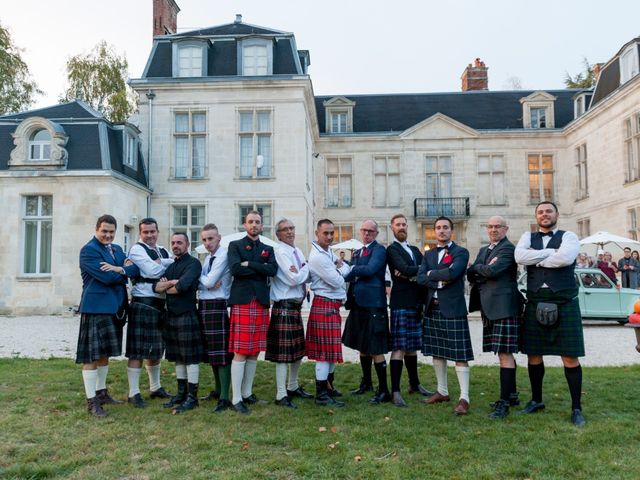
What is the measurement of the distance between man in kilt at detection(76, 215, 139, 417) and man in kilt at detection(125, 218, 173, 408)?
132 millimetres

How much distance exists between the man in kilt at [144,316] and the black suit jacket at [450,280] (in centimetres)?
275

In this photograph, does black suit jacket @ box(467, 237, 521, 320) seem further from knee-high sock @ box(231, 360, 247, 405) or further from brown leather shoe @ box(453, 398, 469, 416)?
knee-high sock @ box(231, 360, 247, 405)

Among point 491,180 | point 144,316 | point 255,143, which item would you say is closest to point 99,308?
point 144,316

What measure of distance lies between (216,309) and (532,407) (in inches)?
129

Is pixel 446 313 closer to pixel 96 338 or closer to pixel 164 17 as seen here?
pixel 96 338

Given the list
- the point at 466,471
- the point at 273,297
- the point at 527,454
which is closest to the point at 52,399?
the point at 273,297

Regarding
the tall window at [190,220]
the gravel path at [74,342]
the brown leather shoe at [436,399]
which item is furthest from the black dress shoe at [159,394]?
the tall window at [190,220]

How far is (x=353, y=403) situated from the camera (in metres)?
5.55

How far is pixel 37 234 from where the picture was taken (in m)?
15.6

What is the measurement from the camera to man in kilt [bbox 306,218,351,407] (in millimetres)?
5480

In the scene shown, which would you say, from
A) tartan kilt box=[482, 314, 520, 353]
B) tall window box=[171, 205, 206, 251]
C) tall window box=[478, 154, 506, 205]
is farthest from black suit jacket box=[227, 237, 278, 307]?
tall window box=[478, 154, 506, 205]

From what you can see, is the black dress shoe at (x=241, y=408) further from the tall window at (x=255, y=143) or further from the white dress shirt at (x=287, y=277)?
the tall window at (x=255, y=143)

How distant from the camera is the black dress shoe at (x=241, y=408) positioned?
5.11 m

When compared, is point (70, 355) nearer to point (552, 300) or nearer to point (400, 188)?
point (552, 300)
